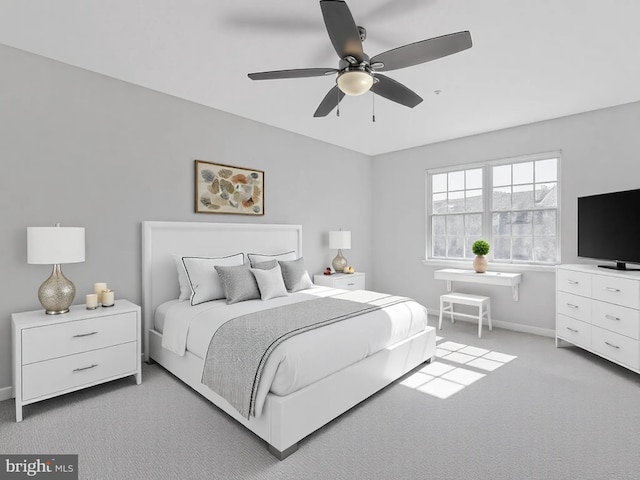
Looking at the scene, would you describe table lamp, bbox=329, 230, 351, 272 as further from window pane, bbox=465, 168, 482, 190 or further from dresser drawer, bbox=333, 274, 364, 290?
window pane, bbox=465, 168, 482, 190

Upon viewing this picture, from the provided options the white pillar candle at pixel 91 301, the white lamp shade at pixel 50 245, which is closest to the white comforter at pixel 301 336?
the white pillar candle at pixel 91 301

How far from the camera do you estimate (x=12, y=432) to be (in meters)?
2.21

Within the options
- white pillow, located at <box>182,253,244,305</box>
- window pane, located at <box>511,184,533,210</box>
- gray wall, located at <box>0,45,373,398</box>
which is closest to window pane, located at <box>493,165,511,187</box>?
window pane, located at <box>511,184,533,210</box>

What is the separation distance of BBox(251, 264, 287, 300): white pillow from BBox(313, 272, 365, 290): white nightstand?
1352 mm

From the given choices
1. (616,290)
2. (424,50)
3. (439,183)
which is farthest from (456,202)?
(424,50)

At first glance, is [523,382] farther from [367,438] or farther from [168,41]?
[168,41]

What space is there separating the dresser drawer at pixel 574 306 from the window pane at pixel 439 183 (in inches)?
85.0

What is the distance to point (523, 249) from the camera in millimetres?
4562

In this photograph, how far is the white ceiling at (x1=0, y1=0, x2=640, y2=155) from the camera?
217 cm

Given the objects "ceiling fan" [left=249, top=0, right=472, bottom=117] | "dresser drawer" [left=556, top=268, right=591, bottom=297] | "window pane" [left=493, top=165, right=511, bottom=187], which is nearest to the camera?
"ceiling fan" [left=249, top=0, right=472, bottom=117]

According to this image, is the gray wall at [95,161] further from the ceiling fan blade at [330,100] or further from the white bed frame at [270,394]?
the ceiling fan blade at [330,100]

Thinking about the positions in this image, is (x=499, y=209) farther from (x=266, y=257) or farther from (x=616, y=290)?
(x=266, y=257)

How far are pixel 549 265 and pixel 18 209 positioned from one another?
5.42m

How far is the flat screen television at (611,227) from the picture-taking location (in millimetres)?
3238
